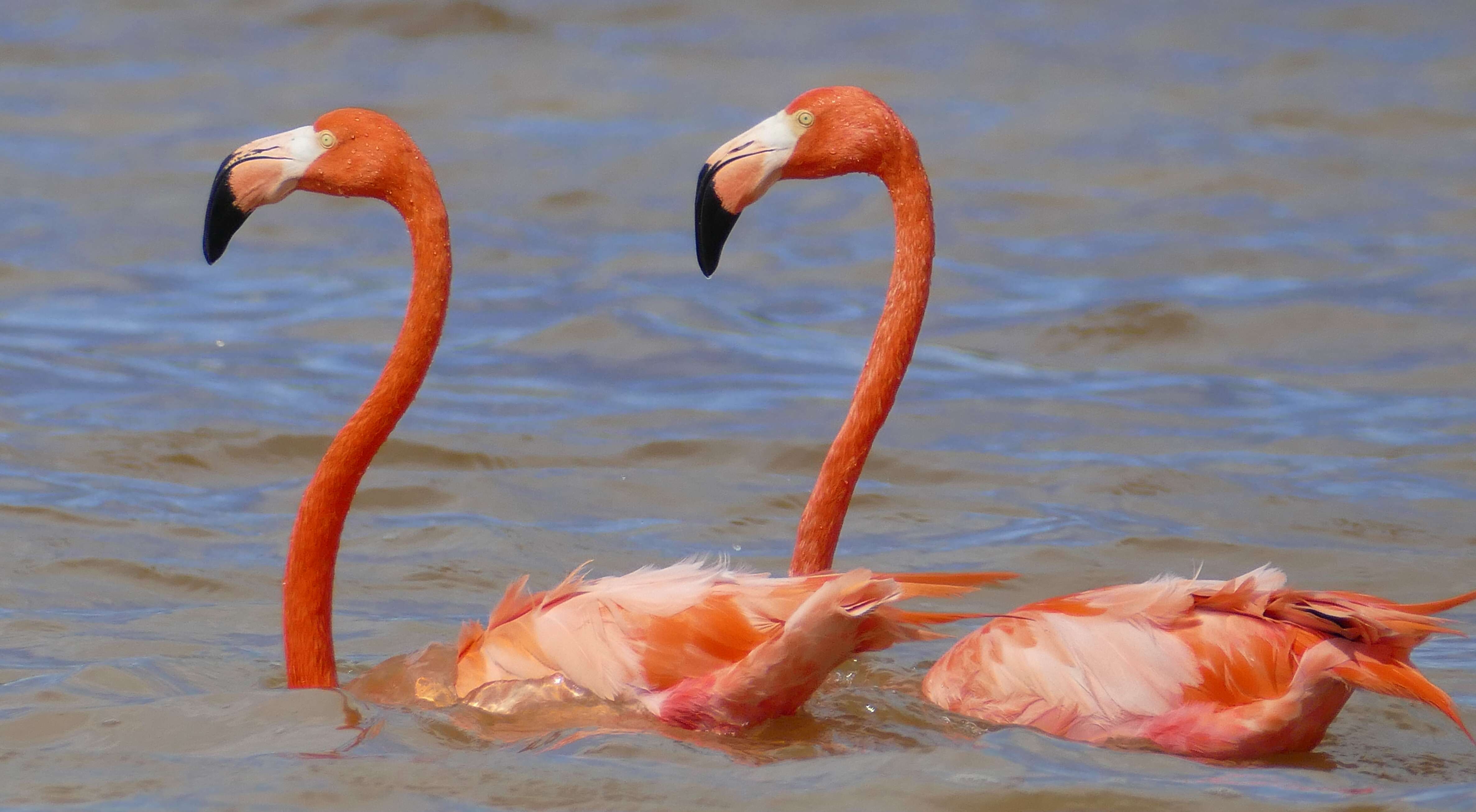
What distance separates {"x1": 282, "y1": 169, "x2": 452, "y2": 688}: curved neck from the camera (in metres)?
4.21

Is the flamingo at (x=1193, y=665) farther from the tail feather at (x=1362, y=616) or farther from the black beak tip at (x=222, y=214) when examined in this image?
the black beak tip at (x=222, y=214)

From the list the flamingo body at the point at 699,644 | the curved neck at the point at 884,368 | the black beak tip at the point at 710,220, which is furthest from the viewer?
the curved neck at the point at 884,368

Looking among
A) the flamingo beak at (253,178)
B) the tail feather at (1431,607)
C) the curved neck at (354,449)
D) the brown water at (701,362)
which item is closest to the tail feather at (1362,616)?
the tail feather at (1431,607)

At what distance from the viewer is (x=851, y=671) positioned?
15.7 feet

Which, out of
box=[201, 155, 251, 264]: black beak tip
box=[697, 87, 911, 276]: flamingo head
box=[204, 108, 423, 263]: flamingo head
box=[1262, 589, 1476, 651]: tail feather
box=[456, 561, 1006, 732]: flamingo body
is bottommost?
box=[456, 561, 1006, 732]: flamingo body

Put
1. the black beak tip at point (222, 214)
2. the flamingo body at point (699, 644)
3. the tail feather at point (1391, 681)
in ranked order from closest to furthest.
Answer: the tail feather at point (1391, 681) → the flamingo body at point (699, 644) → the black beak tip at point (222, 214)

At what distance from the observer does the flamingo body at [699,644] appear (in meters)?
3.86

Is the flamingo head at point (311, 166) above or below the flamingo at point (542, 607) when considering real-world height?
above

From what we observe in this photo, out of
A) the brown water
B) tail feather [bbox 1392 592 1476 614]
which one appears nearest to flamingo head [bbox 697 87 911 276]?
the brown water

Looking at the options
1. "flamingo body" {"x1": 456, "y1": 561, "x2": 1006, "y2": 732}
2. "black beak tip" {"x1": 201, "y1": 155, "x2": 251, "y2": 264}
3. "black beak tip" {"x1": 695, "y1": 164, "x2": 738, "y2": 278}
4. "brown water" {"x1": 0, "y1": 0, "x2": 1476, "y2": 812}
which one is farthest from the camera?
"black beak tip" {"x1": 695, "y1": 164, "x2": 738, "y2": 278}

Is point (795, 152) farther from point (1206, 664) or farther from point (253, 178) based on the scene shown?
point (1206, 664)

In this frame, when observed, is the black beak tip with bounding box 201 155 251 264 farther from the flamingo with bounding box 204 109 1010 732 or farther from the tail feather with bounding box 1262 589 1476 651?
the tail feather with bounding box 1262 589 1476 651

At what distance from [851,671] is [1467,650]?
1.80 m

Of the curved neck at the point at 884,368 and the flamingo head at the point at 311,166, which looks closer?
the flamingo head at the point at 311,166
